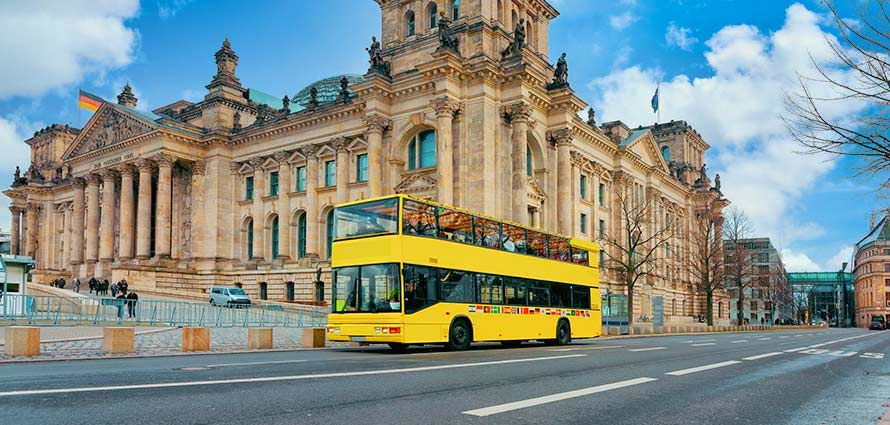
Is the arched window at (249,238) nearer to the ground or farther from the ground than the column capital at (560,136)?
nearer to the ground

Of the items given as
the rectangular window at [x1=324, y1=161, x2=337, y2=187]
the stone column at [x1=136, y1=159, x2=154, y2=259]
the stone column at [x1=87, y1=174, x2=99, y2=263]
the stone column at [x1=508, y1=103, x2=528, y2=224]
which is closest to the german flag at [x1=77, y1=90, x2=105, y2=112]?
the stone column at [x1=87, y1=174, x2=99, y2=263]

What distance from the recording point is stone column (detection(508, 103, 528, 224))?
42375mm

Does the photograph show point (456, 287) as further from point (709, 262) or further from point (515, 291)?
point (709, 262)

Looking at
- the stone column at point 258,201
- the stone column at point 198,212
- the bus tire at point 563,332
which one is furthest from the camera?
the stone column at point 198,212

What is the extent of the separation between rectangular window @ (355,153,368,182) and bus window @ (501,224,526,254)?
27.2 m

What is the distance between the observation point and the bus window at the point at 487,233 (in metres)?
21.1

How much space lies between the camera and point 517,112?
1674 inches

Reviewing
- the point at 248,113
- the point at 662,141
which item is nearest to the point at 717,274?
the point at 662,141

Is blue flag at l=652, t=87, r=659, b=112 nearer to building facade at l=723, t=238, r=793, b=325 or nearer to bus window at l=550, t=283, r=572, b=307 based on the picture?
building facade at l=723, t=238, r=793, b=325

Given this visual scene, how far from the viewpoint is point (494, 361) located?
48.6ft

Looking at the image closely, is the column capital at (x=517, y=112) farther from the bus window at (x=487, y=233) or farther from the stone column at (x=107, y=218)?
the stone column at (x=107, y=218)

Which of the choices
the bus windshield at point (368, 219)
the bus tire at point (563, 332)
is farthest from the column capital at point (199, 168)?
the bus tire at point (563, 332)

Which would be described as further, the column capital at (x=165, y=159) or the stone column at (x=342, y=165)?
the column capital at (x=165, y=159)

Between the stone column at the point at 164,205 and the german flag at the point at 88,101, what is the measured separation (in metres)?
19.0
